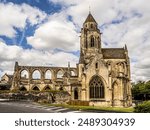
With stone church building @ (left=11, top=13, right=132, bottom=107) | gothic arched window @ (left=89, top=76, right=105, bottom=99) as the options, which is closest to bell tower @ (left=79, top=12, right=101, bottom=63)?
stone church building @ (left=11, top=13, right=132, bottom=107)

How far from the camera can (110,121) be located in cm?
1148

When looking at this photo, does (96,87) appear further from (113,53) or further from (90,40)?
(113,53)

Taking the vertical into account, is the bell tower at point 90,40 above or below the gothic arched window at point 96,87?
above

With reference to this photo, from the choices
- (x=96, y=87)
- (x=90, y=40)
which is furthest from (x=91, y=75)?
(x=90, y=40)

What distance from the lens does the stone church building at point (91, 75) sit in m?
40.2

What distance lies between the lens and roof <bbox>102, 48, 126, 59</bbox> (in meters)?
52.5

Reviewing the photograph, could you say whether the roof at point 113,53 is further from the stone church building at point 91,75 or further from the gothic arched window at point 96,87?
the gothic arched window at point 96,87

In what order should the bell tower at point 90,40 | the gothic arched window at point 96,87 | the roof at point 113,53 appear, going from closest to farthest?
1. the gothic arched window at point 96,87
2. the bell tower at point 90,40
3. the roof at point 113,53

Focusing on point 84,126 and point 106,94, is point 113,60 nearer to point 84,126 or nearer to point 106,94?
point 106,94

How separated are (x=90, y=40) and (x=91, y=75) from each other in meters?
13.0

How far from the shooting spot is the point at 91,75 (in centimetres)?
4016

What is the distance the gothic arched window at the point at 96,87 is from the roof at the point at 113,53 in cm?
1244

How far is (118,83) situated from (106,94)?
3.10 m

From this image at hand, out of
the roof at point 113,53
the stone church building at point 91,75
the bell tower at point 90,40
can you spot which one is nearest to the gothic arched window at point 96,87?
the stone church building at point 91,75
